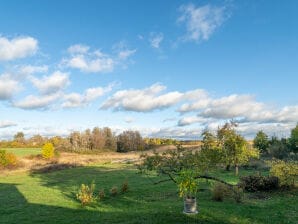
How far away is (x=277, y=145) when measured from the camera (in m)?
58.8

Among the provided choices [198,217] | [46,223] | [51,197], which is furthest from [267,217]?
[51,197]

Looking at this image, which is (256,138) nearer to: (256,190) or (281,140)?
(281,140)

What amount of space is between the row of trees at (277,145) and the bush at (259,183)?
103ft

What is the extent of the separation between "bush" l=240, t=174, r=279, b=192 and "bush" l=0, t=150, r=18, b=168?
38.5 metres

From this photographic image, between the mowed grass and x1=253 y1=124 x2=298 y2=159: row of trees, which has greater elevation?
x1=253 y1=124 x2=298 y2=159: row of trees

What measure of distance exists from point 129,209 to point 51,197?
7178mm

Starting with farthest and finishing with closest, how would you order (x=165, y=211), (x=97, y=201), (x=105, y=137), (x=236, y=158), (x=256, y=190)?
(x=105, y=137) → (x=236, y=158) → (x=256, y=190) → (x=97, y=201) → (x=165, y=211)

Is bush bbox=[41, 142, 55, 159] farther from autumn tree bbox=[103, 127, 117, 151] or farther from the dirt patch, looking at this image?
autumn tree bbox=[103, 127, 117, 151]

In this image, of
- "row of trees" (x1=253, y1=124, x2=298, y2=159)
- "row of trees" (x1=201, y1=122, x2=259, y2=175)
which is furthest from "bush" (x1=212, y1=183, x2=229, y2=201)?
"row of trees" (x1=253, y1=124, x2=298, y2=159)

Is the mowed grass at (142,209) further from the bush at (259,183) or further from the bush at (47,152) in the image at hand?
the bush at (47,152)

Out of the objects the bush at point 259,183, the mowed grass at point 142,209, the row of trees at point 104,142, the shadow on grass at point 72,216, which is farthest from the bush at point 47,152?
the bush at point 259,183

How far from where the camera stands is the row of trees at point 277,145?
5634 cm

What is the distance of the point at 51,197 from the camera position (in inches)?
925

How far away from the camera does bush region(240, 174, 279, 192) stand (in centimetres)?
2306
